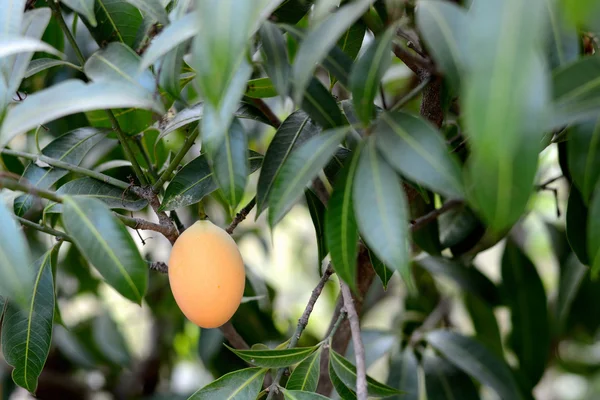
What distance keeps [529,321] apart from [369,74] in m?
0.62

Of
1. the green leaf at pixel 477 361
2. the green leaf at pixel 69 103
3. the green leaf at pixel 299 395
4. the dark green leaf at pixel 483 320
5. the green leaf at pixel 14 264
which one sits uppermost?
the green leaf at pixel 69 103

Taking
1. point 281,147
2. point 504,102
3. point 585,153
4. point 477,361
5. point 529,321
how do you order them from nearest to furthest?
1. point 504,102
2. point 585,153
3. point 281,147
4. point 477,361
5. point 529,321

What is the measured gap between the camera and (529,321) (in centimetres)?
86

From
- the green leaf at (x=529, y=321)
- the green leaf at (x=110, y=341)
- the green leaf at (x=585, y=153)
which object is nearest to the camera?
the green leaf at (x=585, y=153)

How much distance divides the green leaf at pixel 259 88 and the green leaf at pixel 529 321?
1.65 ft

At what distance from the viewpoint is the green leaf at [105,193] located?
1.63ft

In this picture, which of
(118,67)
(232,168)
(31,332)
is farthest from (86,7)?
(31,332)

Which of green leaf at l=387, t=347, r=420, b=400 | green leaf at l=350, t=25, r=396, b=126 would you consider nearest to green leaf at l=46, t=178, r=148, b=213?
green leaf at l=350, t=25, r=396, b=126

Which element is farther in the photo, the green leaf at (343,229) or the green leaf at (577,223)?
the green leaf at (577,223)

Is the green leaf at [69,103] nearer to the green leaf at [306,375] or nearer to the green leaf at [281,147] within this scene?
the green leaf at [281,147]

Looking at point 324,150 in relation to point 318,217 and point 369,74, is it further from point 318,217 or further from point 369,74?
point 318,217

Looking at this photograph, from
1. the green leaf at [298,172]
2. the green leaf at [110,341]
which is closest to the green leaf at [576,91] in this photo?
the green leaf at [298,172]

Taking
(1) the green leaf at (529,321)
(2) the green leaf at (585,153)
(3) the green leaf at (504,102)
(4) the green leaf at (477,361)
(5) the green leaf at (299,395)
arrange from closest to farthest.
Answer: (3) the green leaf at (504,102) < (2) the green leaf at (585,153) < (5) the green leaf at (299,395) < (4) the green leaf at (477,361) < (1) the green leaf at (529,321)

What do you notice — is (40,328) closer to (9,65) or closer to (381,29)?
(9,65)
